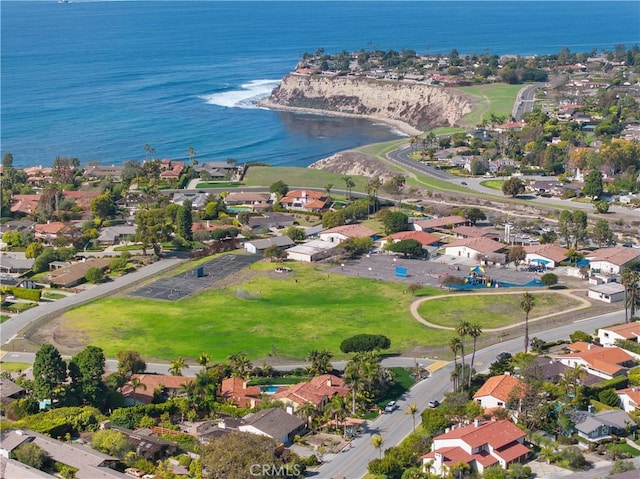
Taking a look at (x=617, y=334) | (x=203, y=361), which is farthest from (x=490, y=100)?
(x=203, y=361)

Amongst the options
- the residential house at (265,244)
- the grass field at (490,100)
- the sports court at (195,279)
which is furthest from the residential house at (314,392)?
the grass field at (490,100)

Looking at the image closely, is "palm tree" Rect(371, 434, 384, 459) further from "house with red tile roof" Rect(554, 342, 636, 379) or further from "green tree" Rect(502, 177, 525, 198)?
"green tree" Rect(502, 177, 525, 198)

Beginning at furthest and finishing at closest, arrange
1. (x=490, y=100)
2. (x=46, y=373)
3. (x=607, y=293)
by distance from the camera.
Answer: (x=490, y=100) < (x=607, y=293) < (x=46, y=373)

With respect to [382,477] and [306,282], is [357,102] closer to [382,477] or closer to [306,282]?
[306,282]

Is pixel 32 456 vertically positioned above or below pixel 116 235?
above

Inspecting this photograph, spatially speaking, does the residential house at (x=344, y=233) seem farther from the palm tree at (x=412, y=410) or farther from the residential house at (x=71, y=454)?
the residential house at (x=71, y=454)

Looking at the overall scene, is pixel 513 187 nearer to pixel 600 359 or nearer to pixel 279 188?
pixel 279 188

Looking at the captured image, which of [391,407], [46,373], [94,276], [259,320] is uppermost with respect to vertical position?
[46,373]
